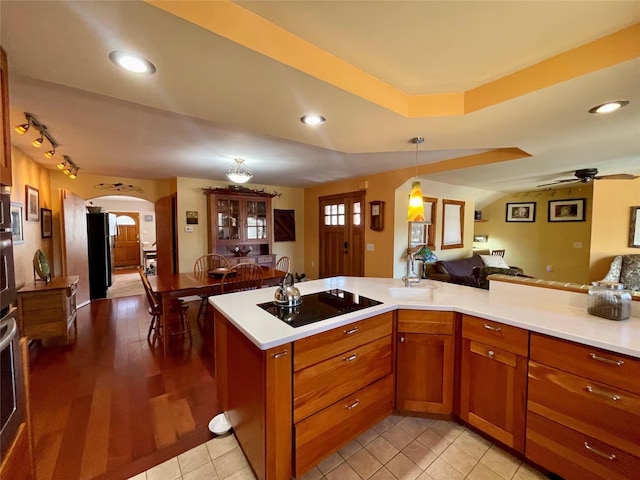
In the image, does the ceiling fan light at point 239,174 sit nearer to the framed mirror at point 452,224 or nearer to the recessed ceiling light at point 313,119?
the recessed ceiling light at point 313,119

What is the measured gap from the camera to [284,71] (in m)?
1.25

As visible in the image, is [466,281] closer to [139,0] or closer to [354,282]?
[354,282]

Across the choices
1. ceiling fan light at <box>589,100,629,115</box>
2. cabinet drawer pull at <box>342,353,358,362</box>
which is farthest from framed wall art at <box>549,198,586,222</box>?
cabinet drawer pull at <box>342,353,358,362</box>

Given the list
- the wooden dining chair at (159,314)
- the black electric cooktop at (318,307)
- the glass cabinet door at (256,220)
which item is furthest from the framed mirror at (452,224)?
the wooden dining chair at (159,314)

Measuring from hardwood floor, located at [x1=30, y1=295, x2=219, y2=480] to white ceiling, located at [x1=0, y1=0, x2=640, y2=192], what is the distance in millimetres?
2100

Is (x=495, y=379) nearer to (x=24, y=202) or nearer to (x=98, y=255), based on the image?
(x=24, y=202)

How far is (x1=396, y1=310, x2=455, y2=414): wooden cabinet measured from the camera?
1799 mm

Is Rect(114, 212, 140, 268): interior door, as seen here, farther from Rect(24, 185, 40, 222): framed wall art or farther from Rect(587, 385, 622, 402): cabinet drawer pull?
Rect(587, 385, 622, 402): cabinet drawer pull

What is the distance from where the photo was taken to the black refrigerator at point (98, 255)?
16.2 feet

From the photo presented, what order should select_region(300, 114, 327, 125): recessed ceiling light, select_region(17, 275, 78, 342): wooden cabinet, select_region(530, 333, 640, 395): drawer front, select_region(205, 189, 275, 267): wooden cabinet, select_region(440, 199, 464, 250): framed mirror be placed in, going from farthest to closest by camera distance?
select_region(440, 199, 464, 250): framed mirror, select_region(205, 189, 275, 267): wooden cabinet, select_region(17, 275, 78, 342): wooden cabinet, select_region(300, 114, 327, 125): recessed ceiling light, select_region(530, 333, 640, 395): drawer front

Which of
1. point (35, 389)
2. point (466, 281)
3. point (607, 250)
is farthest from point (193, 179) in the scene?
point (607, 250)

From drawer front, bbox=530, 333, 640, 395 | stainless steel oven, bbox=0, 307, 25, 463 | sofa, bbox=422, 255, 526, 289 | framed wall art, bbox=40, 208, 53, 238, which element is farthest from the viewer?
sofa, bbox=422, 255, 526, 289

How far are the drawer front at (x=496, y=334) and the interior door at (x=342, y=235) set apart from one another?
10.6 ft

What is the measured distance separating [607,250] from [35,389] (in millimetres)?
6457
